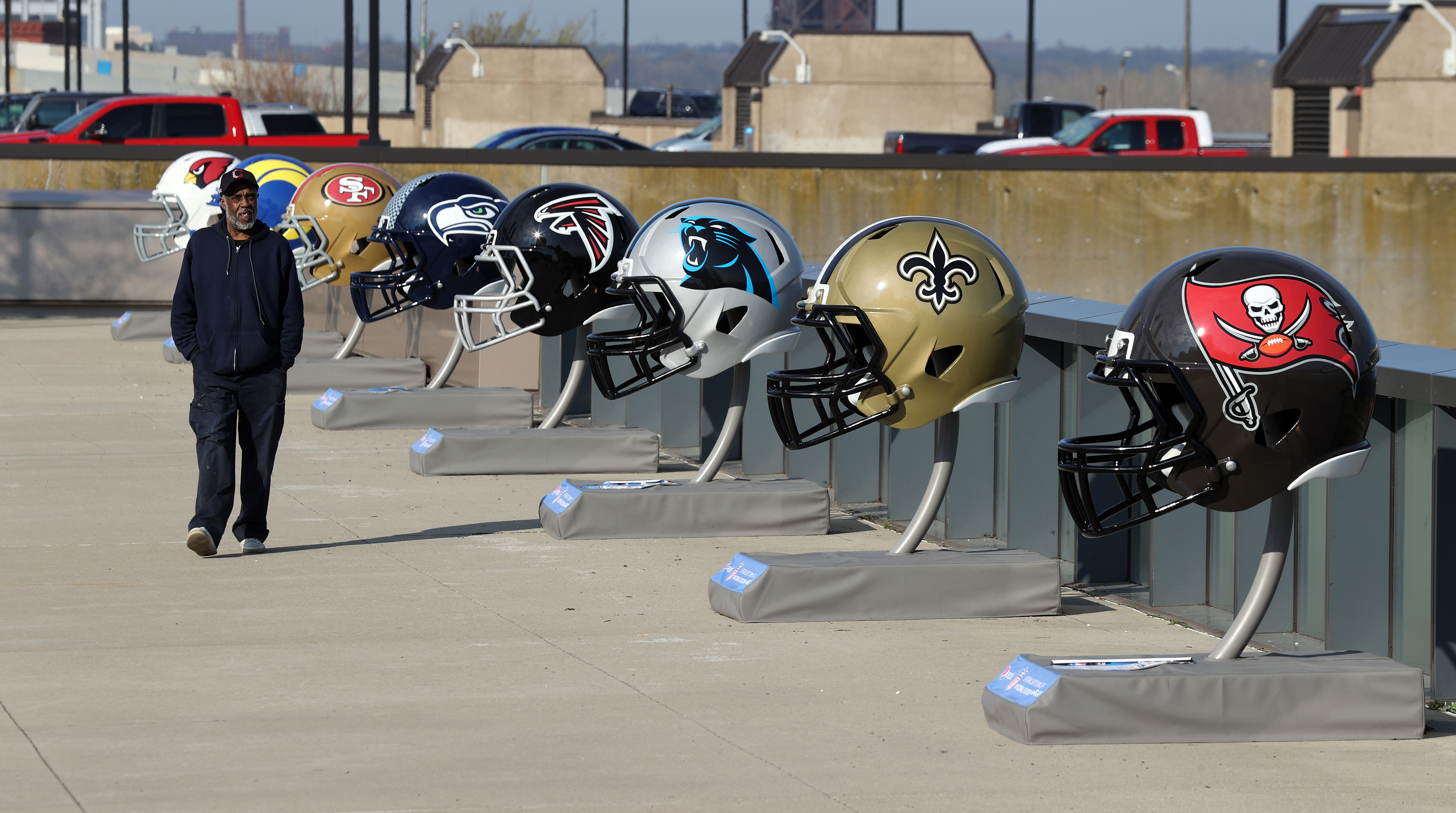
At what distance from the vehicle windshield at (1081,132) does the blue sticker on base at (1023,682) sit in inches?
1249

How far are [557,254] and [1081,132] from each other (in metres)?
28.6

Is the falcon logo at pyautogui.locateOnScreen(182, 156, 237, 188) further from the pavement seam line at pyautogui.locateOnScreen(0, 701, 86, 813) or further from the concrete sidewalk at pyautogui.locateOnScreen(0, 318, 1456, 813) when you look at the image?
the pavement seam line at pyautogui.locateOnScreen(0, 701, 86, 813)

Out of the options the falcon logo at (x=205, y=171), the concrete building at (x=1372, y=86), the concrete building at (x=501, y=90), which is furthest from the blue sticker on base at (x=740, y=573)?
the concrete building at (x=501, y=90)

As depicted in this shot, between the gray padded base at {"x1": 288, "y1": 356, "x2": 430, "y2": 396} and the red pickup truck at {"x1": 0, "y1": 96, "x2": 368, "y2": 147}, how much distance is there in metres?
15.7

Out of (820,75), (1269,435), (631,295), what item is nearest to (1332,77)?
(820,75)

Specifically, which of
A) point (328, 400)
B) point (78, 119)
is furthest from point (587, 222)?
point (78, 119)

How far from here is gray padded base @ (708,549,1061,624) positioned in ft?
23.5

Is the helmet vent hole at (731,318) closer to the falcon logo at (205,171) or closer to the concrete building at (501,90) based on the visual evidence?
the falcon logo at (205,171)

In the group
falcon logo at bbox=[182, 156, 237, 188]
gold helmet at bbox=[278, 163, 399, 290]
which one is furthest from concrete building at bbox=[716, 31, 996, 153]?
gold helmet at bbox=[278, 163, 399, 290]

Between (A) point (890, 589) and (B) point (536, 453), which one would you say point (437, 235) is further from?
(A) point (890, 589)

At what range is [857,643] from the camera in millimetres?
6840

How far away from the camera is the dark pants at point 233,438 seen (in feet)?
26.6

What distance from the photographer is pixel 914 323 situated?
698 centimetres

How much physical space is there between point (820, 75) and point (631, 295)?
4849cm
